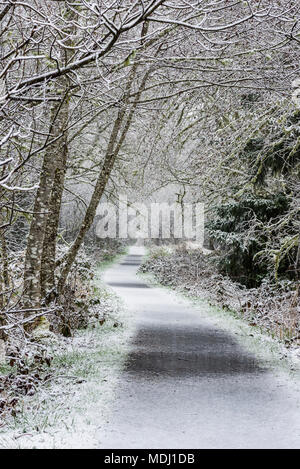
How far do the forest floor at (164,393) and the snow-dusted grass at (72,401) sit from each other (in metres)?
0.01

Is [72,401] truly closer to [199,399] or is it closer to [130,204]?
[199,399]

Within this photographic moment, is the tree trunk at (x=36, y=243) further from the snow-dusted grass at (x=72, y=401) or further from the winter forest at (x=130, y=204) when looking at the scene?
the snow-dusted grass at (x=72, y=401)

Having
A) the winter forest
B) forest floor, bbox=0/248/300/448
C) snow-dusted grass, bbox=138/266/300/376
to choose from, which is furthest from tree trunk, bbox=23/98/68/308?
snow-dusted grass, bbox=138/266/300/376

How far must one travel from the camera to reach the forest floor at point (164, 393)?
4.46 metres

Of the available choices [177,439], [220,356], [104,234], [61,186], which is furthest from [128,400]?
[104,234]

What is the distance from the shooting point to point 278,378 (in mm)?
6625

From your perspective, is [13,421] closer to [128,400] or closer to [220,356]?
[128,400]

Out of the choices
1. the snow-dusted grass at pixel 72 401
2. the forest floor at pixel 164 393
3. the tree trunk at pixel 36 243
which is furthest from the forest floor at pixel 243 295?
the tree trunk at pixel 36 243

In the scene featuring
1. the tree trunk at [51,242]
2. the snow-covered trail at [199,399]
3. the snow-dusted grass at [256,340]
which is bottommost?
the snow-dusted grass at [256,340]

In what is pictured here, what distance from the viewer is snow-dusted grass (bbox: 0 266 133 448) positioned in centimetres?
440

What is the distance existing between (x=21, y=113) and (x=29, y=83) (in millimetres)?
342

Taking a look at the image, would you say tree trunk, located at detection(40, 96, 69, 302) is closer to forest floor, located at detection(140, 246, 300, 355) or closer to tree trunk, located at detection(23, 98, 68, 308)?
tree trunk, located at detection(23, 98, 68, 308)

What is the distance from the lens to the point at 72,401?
551 centimetres

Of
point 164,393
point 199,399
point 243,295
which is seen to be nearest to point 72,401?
point 164,393
